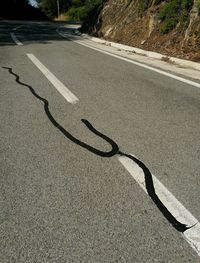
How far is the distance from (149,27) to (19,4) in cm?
4862

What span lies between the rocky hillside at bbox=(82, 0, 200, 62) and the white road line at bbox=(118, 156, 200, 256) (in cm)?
744

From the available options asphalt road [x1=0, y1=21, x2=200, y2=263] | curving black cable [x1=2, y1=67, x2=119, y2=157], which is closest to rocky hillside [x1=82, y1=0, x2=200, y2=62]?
asphalt road [x1=0, y1=21, x2=200, y2=263]

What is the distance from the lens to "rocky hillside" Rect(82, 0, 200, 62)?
11.4m

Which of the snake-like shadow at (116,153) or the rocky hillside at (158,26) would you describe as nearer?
the snake-like shadow at (116,153)

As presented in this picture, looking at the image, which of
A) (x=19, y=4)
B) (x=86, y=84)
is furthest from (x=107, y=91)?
(x=19, y=4)

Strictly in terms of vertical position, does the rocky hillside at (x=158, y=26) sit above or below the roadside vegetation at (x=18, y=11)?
above

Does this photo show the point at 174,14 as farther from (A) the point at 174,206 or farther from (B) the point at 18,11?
(B) the point at 18,11

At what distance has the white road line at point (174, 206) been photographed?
2492 mm

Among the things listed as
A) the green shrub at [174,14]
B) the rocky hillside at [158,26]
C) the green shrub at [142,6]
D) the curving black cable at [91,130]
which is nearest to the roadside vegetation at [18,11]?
the rocky hillside at [158,26]

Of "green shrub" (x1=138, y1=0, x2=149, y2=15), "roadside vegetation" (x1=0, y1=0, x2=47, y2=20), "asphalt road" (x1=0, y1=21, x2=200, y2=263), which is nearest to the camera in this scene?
"asphalt road" (x1=0, y1=21, x2=200, y2=263)

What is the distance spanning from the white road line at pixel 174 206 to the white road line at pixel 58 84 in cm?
251

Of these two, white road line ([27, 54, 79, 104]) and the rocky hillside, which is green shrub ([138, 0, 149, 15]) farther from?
white road line ([27, 54, 79, 104])

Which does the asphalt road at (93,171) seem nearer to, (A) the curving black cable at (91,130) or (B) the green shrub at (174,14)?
(A) the curving black cable at (91,130)

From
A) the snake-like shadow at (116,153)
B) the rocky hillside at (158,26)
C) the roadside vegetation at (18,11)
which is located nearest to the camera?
the snake-like shadow at (116,153)
